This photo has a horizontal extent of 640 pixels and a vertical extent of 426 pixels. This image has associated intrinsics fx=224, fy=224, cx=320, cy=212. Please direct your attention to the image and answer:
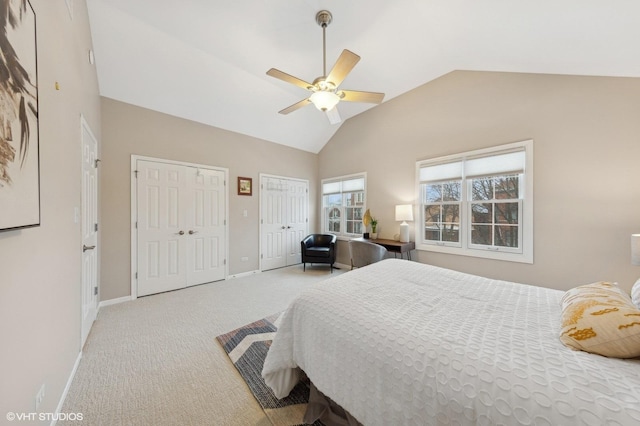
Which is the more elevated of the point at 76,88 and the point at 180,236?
the point at 76,88

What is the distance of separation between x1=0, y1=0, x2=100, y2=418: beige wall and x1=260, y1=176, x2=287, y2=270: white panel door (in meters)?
3.00

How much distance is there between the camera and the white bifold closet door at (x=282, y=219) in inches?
191

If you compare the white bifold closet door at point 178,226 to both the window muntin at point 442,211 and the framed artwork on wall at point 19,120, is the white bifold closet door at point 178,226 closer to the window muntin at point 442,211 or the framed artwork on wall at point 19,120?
the framed artwork on wall at point 19,120

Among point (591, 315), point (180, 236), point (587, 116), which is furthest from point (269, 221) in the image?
point (587, 116)

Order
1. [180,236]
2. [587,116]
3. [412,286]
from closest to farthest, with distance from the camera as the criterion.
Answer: [412,286]
[587,116]
[180,236]

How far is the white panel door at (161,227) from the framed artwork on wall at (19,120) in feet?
8.66

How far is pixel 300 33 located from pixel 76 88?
229 centimetres

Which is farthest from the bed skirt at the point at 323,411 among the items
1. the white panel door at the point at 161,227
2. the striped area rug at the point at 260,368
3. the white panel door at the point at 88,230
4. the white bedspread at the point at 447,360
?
the white panel door at the point at 161,227

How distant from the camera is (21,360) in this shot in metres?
1.02

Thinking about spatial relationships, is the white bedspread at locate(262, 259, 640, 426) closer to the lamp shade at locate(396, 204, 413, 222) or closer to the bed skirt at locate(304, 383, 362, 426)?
the bed skirt at locate(304, 383, 362, 426)

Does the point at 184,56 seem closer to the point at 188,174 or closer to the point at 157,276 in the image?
the point at 188,174

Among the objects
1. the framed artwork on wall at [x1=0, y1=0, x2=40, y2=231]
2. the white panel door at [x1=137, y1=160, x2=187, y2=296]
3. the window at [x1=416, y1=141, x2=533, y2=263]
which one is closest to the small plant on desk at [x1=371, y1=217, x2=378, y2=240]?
the window at [x1=416, y1=141, x2=533, y2=263]

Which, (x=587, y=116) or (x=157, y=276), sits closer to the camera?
(x=587, y=116)

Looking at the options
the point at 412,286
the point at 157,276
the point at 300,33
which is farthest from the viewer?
the point at 157,276
